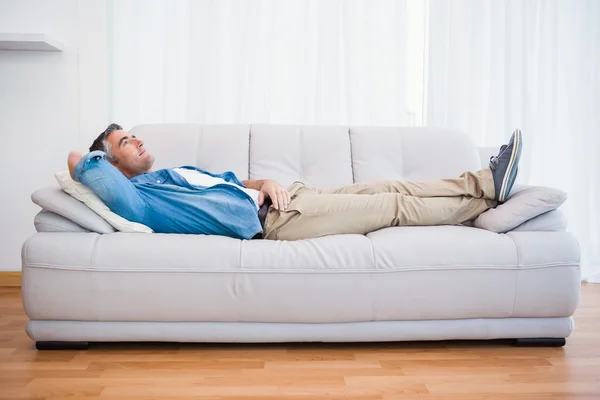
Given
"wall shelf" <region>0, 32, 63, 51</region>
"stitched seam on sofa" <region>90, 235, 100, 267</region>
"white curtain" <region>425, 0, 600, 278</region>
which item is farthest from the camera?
Result: "white curtain" <region>425, 0, 600, 278</region>

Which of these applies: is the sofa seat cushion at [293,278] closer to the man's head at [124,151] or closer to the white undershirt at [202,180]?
the white undershirt at [202,180]

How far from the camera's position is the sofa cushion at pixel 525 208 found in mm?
1999

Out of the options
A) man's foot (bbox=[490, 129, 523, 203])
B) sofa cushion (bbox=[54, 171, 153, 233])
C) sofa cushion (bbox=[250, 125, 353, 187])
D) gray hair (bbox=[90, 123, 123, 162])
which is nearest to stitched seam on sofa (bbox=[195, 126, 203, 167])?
sofa cushion (bbox=[250, 125, 353, 187])

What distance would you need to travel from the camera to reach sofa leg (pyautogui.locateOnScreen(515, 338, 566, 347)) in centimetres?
197

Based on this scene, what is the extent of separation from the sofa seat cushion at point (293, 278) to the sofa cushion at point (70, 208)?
0.05 metres

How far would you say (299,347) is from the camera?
1.96 m

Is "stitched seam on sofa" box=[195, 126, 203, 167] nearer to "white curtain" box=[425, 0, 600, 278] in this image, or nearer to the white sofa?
the white sofa

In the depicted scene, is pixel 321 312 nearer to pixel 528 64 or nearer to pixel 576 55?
pixel 528 64

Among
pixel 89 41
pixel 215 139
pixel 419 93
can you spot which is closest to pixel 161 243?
pixel 215 139

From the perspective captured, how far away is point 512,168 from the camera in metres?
2.05

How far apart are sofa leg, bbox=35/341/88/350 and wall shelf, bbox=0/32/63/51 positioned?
167 cm

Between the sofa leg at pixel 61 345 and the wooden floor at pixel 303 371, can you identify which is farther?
the sofa leg at pixel 61 345

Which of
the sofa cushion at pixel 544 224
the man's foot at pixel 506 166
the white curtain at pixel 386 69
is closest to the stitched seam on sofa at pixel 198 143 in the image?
the white curtain at pixel 386 69

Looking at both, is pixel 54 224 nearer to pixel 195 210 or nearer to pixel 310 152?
pixel 195 210
